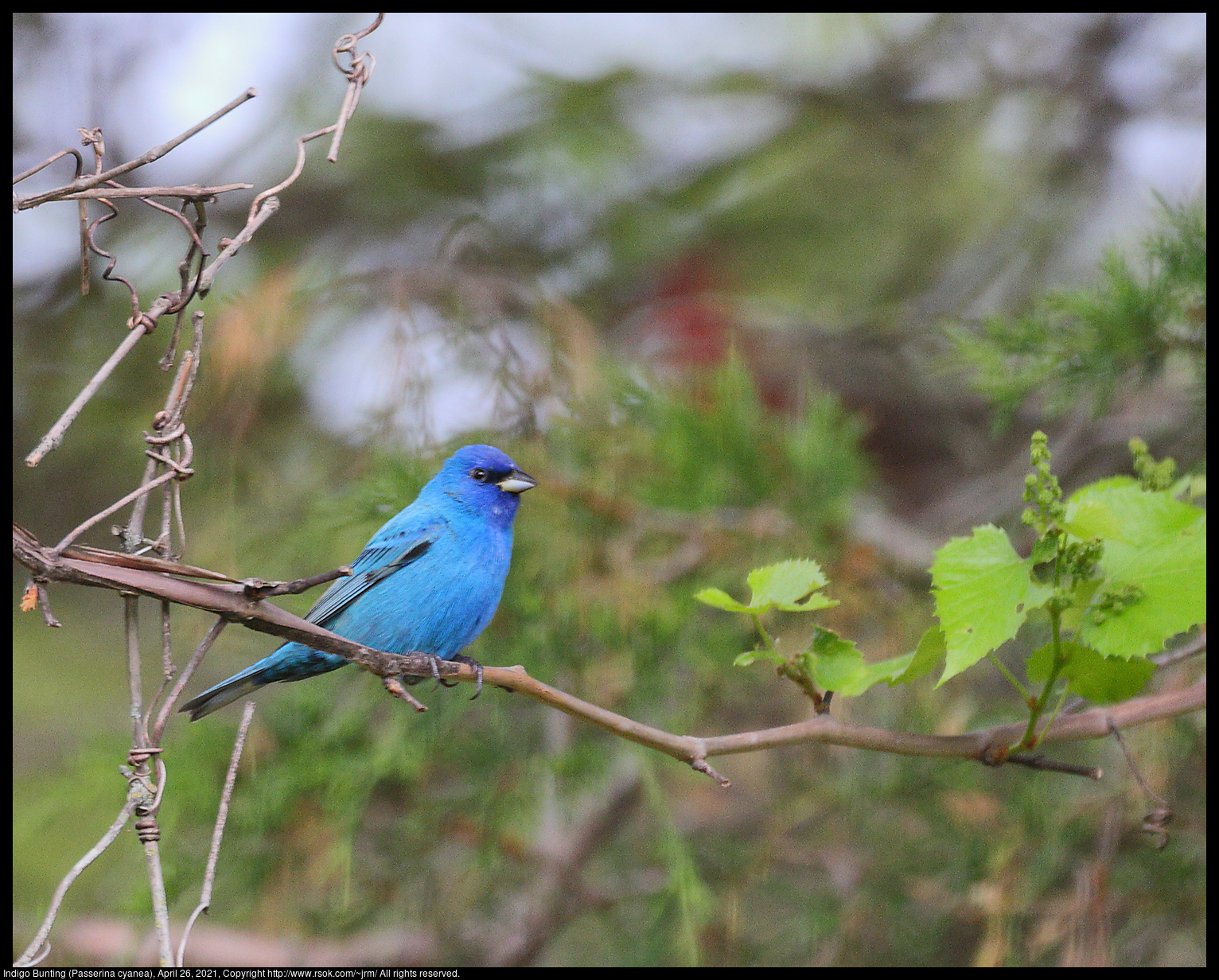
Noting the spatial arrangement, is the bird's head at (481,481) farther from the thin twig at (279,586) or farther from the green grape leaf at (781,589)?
the thin twig at (279,586)

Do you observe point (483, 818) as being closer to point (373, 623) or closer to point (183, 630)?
point (183, 630)

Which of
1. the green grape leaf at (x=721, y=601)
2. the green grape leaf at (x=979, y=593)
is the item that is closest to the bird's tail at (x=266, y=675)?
the green grape leaf at (x=721, y=601)

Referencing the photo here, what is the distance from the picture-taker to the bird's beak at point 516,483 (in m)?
2.14

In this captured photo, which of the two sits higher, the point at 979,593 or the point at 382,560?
the point at 382,560

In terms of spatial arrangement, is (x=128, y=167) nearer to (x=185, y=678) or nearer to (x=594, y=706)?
(x=185, y=678)

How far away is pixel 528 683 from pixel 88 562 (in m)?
0.65

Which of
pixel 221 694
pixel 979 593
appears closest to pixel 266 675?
pixel 221 694

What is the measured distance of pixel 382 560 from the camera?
247cm

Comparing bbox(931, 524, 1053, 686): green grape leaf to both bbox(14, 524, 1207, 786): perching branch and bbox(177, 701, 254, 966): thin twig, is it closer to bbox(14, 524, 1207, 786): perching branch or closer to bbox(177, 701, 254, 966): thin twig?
bbox(14, 524, 1207, 786): perching branch

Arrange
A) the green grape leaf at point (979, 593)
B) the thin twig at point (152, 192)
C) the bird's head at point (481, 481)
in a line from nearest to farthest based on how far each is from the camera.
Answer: the thin twig at point (152, 192) < the green grape leaf at point (979, 593) < the bird's head at point (481, 481)

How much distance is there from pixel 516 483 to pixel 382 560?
498 mm

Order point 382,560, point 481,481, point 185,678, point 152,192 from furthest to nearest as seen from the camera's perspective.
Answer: point 382,560, point 481,481, point 152,192, point 185,678

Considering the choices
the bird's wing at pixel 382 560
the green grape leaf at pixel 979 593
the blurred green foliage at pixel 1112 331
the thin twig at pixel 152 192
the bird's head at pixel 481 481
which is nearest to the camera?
the thin twig at pixel 152 192

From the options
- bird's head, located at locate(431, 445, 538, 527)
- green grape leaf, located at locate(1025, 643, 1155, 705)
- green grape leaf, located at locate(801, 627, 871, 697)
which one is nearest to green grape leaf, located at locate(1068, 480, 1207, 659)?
green grape leaf, located at locate(1025, 643, 1155, 705)
